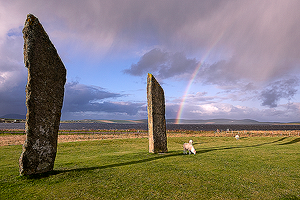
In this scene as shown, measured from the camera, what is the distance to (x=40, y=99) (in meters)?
8.40

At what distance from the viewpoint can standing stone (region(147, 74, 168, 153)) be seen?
14.5m

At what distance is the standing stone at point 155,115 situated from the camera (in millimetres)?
14492

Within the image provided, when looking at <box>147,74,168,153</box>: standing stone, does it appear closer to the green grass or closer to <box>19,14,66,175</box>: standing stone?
the green grass

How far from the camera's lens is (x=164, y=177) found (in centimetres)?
807

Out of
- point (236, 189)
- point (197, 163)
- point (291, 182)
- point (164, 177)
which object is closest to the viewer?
point (236, 189)

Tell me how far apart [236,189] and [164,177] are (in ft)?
9.46

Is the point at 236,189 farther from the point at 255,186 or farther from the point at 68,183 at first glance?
the point at 68,183

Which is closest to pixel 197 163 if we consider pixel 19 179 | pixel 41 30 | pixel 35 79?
pixel 19 179

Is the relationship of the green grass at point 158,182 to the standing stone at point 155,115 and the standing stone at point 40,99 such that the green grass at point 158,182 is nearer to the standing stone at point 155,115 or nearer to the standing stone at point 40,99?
the standing stone at point 40,99

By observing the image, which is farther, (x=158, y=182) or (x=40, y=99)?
(x=40, y=99)

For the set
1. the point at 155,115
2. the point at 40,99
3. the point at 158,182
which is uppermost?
the point at 40,99

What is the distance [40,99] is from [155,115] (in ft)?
27.4

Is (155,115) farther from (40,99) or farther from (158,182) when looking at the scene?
(40,99)

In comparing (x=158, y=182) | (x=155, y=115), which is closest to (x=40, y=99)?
(x=158, y=182)
